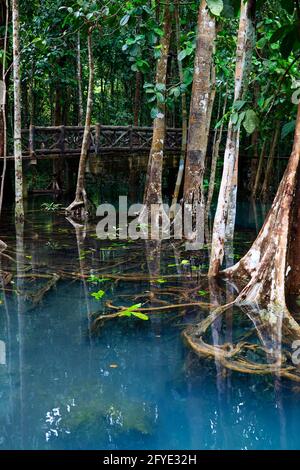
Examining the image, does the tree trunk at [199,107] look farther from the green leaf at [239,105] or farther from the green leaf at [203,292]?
the green leaf at [239,105]

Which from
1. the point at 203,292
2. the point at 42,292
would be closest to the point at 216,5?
the point at 203,292

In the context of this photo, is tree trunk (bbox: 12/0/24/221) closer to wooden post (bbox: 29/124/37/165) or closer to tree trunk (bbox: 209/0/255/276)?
wooden post (bbox: 29/124/37/165)

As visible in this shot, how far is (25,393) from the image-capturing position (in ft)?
12.2

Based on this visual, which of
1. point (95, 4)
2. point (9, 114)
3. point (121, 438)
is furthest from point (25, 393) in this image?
point (9, 114)

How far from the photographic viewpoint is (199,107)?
348 inches

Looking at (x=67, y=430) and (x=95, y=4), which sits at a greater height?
(x=95, y=4)

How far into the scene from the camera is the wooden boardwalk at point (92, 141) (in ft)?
48.5

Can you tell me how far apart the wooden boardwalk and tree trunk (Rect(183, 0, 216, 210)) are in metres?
6.61

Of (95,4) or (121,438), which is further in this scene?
(95,4)

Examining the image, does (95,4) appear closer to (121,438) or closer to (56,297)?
(56,297)

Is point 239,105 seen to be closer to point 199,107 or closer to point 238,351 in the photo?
point 238,351

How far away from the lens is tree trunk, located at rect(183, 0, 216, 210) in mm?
8664

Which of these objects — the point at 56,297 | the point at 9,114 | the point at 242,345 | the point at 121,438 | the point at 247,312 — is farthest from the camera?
the point at 9,114

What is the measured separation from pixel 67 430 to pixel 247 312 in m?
2.68
